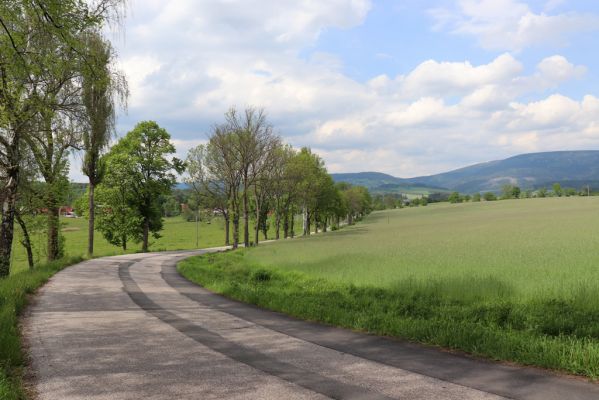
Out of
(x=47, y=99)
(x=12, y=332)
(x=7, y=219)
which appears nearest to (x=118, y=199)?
(x=7, y=219)

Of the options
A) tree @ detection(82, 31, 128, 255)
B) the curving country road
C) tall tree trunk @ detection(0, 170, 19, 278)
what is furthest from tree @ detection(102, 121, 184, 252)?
the curving country road

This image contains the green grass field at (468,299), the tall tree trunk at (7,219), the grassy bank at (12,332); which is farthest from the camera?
the tall tree trunk at (7,219)

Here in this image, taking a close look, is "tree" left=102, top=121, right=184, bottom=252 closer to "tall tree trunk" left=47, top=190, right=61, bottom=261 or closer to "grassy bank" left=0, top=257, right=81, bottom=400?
"tall tree trunk" left=47, top=190, right=61, bottom=261

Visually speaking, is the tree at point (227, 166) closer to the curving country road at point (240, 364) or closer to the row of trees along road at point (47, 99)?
the row of trees along road at point (47, 99)

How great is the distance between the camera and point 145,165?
4850 centimetres

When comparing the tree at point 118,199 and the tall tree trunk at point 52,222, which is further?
the tree at point 118,199

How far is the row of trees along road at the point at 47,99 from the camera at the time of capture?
1009cm

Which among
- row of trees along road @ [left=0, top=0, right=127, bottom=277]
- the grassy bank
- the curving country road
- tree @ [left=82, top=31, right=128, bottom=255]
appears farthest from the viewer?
tree @ [left=82, top=31, right=128, bottom=255]

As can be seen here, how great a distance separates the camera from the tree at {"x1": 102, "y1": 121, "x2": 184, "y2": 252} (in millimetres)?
48031

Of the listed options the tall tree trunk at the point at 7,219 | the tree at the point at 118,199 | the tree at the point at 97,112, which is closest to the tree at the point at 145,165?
the tree at the point at 118,199

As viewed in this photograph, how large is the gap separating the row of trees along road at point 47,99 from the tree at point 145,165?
53.9 feet

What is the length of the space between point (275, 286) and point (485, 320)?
8.59 metres

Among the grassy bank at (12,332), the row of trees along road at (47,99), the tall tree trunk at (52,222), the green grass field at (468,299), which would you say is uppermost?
the row of trees along road at (47,99)

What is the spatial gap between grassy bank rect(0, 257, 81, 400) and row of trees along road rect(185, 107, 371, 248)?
29257mm
